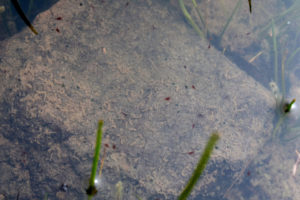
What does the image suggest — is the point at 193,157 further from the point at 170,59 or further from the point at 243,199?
the point at 243,199

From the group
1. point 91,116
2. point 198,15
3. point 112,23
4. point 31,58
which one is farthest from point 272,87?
point 31,58

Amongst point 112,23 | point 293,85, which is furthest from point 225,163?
point 293,85

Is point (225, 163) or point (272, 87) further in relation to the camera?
point (272, 87)

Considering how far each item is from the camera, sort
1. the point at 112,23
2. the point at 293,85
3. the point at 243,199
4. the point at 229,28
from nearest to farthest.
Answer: the point at 112,23
the point at 243,199
the point at 229,28
the point at 293,85

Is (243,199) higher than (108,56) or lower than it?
lower

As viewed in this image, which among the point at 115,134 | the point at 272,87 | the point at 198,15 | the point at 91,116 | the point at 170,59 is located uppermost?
the point at 198,15

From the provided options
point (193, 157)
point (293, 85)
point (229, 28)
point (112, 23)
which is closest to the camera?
point (193, 157)
